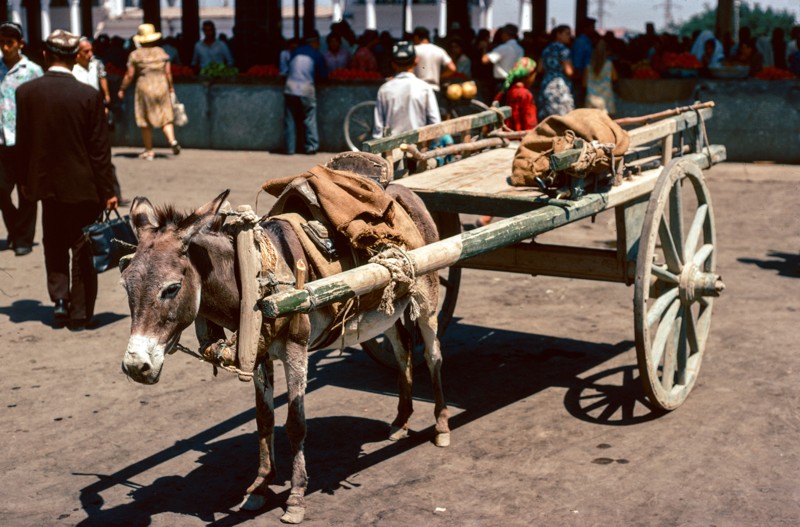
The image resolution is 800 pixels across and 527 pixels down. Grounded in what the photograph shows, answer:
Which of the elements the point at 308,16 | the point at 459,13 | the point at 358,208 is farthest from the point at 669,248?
the point at 308,16

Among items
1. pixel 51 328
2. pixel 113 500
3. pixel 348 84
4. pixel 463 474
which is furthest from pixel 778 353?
pixel 348 84

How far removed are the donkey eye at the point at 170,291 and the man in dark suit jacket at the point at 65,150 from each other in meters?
3.83

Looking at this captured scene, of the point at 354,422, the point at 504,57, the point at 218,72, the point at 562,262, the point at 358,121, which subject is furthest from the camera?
the point at 218,72

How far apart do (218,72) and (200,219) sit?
14054 mm

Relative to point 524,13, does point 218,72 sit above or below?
below

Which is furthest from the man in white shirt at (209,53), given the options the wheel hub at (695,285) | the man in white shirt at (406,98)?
the wheel hub at (695,285)

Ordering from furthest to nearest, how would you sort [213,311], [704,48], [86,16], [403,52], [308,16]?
1. [86,16]
2. [308,16]
3. [704,48]
4. [403,52]
5. [213,311]

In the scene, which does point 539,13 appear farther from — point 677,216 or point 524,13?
point 524,13

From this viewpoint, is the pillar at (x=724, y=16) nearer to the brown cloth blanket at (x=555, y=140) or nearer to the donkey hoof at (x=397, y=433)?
the brown cloth blanket at (x=555, y=140)

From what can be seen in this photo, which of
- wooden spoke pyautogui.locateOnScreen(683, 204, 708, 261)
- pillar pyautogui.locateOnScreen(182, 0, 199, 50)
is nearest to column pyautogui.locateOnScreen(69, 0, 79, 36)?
pillar pyautogui.locateOnScreen(182, 0, 199, 50)

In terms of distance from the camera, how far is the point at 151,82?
16781 millimetres

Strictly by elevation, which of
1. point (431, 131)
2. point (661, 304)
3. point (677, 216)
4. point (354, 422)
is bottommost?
point (354, 422)

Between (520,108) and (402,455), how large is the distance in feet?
18.6

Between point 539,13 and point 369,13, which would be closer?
point 539,13
